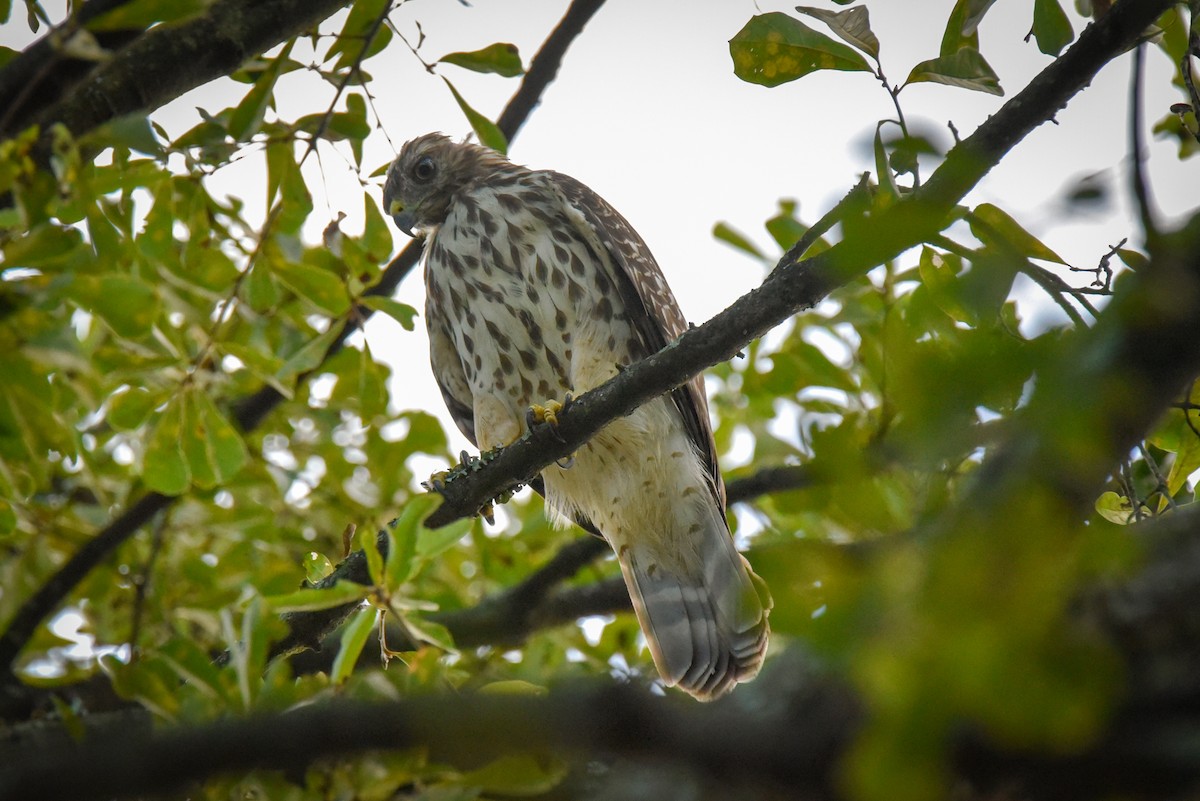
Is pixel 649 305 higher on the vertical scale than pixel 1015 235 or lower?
higher

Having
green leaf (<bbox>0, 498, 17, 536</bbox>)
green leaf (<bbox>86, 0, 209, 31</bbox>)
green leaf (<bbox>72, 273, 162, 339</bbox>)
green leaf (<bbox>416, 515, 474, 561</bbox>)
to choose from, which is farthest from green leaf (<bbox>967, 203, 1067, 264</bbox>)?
green leaf (<bbox>0, 498, 17, 536</bbox>)

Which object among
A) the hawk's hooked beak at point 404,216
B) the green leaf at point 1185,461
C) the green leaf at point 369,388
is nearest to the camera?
the green leaf at point 1185,461

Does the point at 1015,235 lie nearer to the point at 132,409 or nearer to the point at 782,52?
the point at 782,52

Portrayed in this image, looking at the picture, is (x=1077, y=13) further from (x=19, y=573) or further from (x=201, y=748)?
(x=19, y=573)

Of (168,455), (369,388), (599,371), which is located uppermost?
(599,371)

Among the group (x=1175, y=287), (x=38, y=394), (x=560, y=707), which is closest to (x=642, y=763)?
(x=560, y=707)

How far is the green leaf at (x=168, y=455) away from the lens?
2.52m

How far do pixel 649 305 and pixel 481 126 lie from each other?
1.49 metres

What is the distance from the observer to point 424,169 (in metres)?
5.61

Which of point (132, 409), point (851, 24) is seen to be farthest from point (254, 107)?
point (851, 24)

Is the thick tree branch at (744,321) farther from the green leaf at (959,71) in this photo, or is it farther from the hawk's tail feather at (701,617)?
the hawk's tail feather at (701,617)

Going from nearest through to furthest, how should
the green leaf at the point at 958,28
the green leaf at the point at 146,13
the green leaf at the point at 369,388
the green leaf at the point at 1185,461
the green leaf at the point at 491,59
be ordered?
the green leaf at the point at 146,13
the green leaf at the point at 958,28
the green leaf at the point at 1185,461
the green leaf at the point at 491,59
the green leaf at the point at 369,388

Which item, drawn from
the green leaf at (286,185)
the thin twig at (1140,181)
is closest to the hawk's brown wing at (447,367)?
the green leaf at (286,185)

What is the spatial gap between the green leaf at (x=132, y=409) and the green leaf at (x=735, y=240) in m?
2.25
